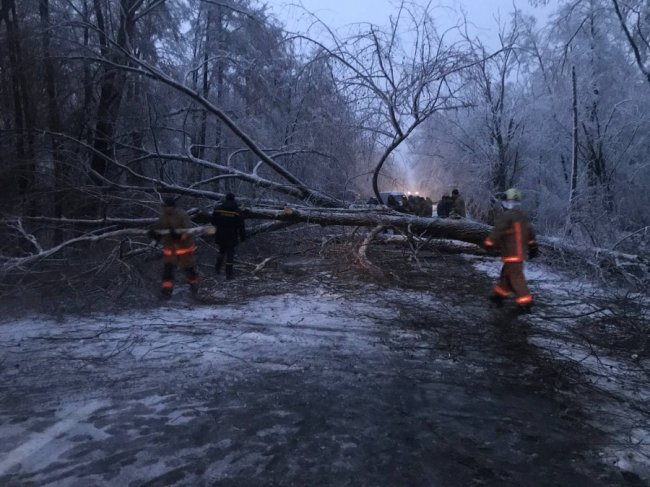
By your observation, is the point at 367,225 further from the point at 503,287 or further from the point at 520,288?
the point at 520,288

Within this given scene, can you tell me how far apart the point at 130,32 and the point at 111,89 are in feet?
4.69

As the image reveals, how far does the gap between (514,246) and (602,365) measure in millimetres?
1432

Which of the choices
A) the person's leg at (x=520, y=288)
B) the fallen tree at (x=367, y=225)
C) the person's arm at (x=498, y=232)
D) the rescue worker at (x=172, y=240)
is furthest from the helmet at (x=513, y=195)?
the rescue worker at (x=172, y=240)

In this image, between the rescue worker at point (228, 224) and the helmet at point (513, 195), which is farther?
the rescue worker at point (228, 224)

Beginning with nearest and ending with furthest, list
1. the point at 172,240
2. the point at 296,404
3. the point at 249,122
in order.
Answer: the point at 296,404
the point at 172,240
the point at 249,122

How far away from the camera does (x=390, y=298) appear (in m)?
6.60

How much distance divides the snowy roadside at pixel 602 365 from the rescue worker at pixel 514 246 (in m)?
0.56

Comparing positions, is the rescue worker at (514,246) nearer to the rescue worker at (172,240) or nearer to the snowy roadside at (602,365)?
the snowy roadside at (602,365)

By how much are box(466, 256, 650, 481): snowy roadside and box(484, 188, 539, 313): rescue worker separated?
21.9 inches

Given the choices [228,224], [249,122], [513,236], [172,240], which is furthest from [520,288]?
[249,122]

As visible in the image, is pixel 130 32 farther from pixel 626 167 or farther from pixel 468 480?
pixel 626 167

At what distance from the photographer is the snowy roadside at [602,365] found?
9.78ft

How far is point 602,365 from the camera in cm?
429

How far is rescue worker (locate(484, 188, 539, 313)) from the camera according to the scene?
494 cm
